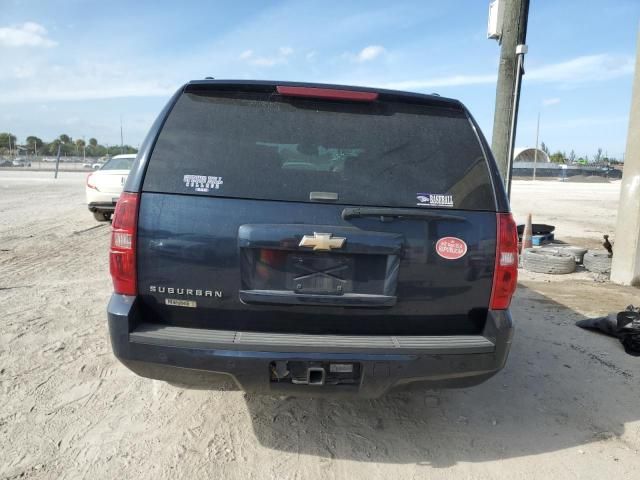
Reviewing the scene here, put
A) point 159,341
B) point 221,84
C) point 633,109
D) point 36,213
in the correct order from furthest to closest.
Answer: point 36,213 → point 633,109 → point 221,84 → point 159,341

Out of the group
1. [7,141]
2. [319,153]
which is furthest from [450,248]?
[7,141]

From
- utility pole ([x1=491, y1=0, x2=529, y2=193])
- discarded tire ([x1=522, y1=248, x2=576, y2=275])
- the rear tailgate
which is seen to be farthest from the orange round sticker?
discarded tire ([x1=522, y1=248, x2=576, y2=275])

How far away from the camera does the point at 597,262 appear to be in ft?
25.4

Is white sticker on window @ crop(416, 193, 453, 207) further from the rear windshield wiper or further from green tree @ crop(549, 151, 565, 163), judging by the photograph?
green tree @ crop(549, 151, 565, 163)

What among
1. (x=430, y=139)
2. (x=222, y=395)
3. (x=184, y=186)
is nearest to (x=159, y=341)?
(x=184, y=186)

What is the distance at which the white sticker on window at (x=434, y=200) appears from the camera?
255 centimetres

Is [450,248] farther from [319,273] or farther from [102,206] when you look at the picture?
[102,206]

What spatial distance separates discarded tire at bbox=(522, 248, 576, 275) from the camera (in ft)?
25.2

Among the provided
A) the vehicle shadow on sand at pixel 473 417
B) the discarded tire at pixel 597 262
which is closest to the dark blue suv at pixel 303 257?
the vehicle shadow on sand at pixel 473 417

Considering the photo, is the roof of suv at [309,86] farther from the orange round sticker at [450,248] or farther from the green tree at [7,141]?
the green tree at [7,141]

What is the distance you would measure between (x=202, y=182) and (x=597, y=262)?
7208 mm

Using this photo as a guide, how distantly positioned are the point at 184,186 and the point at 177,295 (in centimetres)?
55

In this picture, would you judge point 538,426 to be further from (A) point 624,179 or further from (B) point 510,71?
(B) point 510,71

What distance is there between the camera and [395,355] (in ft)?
8.07
